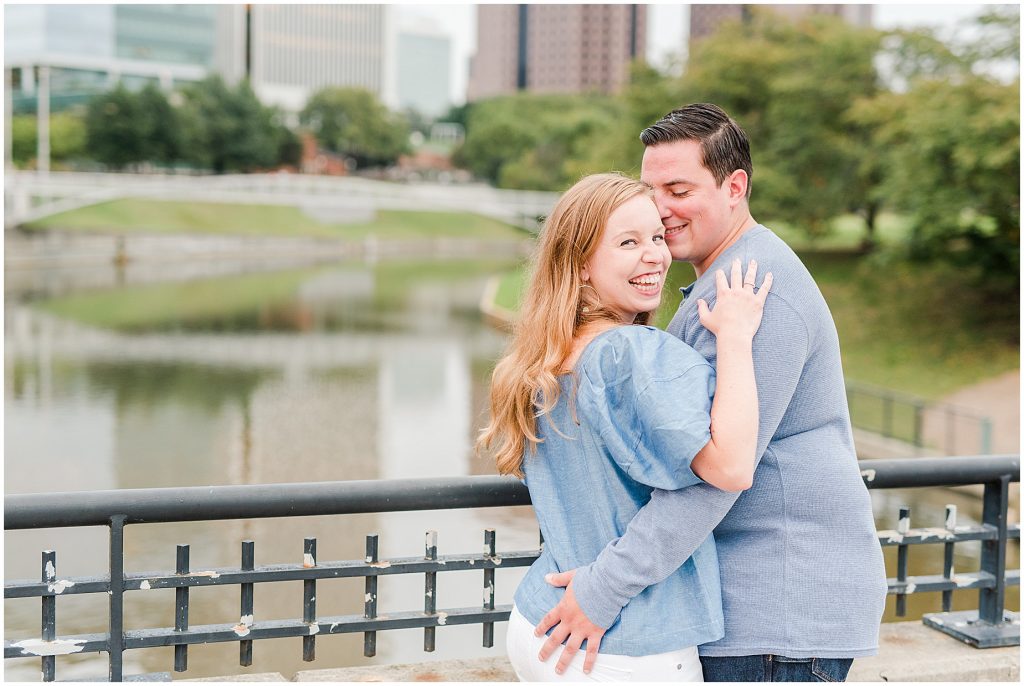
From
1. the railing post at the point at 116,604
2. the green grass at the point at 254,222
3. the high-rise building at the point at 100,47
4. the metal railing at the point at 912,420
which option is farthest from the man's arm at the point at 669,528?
the high-rise building at the point at 100,47

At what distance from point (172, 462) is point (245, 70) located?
11736 centimetres

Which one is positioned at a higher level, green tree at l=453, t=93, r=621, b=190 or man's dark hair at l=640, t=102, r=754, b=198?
green tree at l=453, t=93, r=621, b=190

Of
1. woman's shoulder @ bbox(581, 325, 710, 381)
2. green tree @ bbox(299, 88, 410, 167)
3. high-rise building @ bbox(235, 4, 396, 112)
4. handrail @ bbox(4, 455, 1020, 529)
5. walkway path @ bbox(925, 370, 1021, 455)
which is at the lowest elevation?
walkway path @ bbox(925, 370, 1021, 455)

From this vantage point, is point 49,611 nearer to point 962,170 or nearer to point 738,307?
point 738,307

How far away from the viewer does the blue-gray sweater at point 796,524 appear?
→ 205cm

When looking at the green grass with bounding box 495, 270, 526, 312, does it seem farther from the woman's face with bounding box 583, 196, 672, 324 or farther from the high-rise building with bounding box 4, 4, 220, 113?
the high-rise building with bounding box 4, 4, 220, 113

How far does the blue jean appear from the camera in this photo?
6.96 feet

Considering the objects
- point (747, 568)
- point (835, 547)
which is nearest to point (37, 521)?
point (747, 568)

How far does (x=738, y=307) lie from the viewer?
6.66ft

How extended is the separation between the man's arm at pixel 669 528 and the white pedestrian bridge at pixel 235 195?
3999 cm

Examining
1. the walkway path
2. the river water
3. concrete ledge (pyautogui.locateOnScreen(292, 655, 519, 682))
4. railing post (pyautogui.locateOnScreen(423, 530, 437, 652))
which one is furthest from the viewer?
the walkway path

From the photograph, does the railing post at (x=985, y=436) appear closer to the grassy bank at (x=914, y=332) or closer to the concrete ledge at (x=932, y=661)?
the grassy bank at (x=914, y=332)

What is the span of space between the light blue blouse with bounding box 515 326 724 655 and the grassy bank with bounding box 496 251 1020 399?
17.4 metres

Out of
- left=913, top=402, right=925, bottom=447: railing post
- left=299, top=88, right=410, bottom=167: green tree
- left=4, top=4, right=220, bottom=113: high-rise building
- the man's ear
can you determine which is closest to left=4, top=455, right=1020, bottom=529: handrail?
the man's ear
